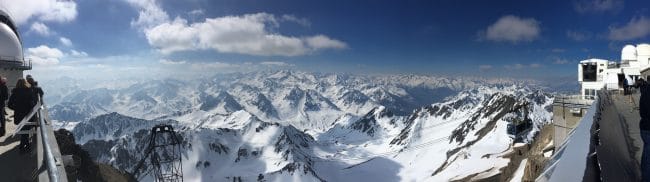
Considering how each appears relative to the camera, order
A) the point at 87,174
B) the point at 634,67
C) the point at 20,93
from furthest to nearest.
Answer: the point at 634,67, the point at 87,174, the point at 20,93

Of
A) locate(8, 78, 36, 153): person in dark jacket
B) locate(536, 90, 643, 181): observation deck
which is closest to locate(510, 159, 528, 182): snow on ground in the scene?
locate(536, 90, 643, 181): observation deck

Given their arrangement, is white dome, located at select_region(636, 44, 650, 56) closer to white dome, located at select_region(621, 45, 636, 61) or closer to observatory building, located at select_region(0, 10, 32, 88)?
white dome, located at select_region(621, 45, 636, 61)

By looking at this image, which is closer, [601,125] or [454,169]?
[601,125]

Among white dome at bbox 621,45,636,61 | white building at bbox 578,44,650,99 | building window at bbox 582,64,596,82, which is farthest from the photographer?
white dome at bbox 621,45,636,61

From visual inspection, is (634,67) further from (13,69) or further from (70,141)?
(13,69)

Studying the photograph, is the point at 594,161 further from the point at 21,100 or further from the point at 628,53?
the point at 628,53

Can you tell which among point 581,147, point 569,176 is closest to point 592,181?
point 581,147

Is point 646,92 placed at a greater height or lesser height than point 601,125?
greater
